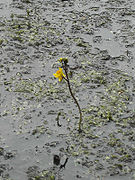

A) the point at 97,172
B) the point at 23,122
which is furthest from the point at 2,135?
the point at 97,172

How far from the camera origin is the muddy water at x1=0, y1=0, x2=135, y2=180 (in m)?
1.53

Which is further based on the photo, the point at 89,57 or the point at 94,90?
the point at 89,57

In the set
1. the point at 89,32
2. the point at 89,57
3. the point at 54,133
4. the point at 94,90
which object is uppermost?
the point at 89,32

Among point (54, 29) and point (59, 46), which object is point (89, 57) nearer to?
point (59, 46)

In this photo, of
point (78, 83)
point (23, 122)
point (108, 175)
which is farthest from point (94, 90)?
point (108, 175)

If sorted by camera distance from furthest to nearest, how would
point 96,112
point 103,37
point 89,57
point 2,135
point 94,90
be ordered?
point 103,37
point 89,57
point 94,90
point 96,112
point 2,135

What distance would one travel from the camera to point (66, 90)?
6.57ft

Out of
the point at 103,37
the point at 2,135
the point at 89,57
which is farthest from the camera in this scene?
the point at 103,37

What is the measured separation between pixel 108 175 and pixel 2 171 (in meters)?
0.54

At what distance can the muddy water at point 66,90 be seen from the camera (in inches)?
60.2

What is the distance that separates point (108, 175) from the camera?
1469mm

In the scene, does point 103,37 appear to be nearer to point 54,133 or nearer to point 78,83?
point 78,83

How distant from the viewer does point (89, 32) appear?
2637mm

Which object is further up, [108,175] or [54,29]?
[54,29]
